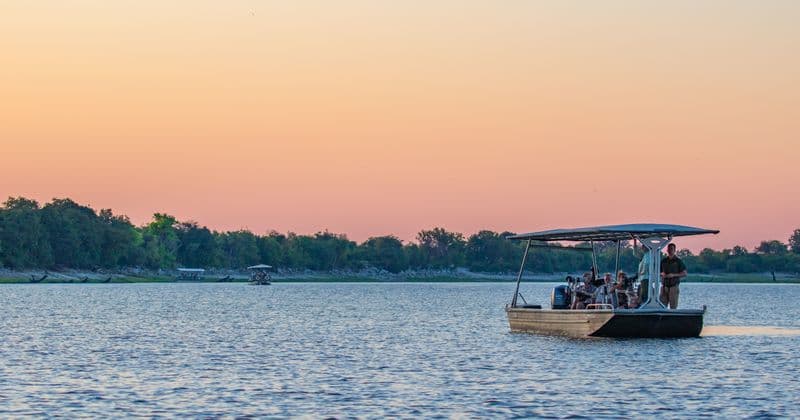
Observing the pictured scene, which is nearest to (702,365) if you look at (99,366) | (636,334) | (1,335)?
(636,334)

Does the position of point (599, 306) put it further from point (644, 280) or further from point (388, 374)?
point (388, 374)

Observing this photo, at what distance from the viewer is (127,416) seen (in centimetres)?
2947

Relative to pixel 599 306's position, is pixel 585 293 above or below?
above

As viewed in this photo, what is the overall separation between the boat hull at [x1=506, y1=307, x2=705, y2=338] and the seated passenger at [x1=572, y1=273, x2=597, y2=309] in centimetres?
109

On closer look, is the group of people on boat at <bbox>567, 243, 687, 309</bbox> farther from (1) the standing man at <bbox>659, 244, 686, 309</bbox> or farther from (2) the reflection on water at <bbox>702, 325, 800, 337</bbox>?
(2) the reflection on water at <bbox>702, 325, 800, 337</bbox>

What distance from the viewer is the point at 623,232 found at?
159 ft

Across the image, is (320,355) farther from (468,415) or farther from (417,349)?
(468,415)

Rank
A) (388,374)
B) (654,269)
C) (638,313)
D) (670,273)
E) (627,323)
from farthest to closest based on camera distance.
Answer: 1. (670,273)
2. (654,269)
3. (627,323)
4. (638,313)
5. (388,374)

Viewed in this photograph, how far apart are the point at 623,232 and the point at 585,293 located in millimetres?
3889

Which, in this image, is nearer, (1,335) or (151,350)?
(151,350)

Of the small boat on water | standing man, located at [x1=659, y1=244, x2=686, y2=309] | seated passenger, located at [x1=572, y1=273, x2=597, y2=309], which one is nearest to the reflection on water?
seated passenger, located at [x1=572, y1=273, x2=597, y2=309]

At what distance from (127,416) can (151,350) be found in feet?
68.5

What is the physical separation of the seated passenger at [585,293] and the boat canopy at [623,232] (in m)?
1.75

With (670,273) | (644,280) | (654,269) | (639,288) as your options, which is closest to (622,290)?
(639,288)
